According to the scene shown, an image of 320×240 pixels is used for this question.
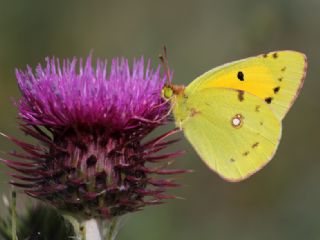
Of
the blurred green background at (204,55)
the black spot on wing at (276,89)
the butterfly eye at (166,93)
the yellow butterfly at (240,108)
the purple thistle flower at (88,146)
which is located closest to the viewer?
the purple thistle flower at (88,146)

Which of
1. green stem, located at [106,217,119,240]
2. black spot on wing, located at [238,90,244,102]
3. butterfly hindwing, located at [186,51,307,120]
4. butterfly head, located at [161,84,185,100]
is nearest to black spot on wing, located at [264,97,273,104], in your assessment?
butterfly hindwing, located at [186,51,307,120]

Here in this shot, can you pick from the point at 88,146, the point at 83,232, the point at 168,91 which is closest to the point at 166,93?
the point at 168,91

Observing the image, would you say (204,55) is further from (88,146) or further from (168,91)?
(88,146)

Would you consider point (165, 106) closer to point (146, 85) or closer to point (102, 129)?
point (146, 85)

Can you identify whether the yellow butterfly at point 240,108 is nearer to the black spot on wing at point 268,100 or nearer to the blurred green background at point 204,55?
the black spot on wing at point 268,100

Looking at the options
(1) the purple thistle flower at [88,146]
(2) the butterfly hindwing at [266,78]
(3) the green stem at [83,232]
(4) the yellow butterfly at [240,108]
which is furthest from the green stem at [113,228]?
(2) the butterfly hindwing at [266,78]

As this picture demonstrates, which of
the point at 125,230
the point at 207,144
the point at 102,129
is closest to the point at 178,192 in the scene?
the point at 125,230
